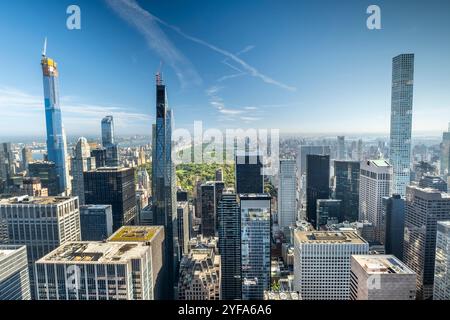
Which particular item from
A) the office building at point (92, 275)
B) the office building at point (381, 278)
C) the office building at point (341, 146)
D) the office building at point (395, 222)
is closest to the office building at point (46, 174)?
the office building at point (92, 275)

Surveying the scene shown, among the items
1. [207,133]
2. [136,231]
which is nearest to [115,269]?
[136,231]

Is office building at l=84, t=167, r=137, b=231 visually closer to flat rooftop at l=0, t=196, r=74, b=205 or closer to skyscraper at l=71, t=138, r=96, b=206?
skyscraper at l=71, t=138, r=96, b=206

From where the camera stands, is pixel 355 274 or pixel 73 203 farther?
pixel 73 203

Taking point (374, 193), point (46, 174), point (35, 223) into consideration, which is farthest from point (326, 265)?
point (46, 174)

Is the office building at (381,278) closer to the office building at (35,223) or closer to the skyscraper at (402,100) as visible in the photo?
the skyscraper at (402,100)

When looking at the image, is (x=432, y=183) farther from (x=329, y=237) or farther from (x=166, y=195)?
(x=166, y=195)

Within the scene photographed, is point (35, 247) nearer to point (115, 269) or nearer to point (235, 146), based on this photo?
point (115, 269)
